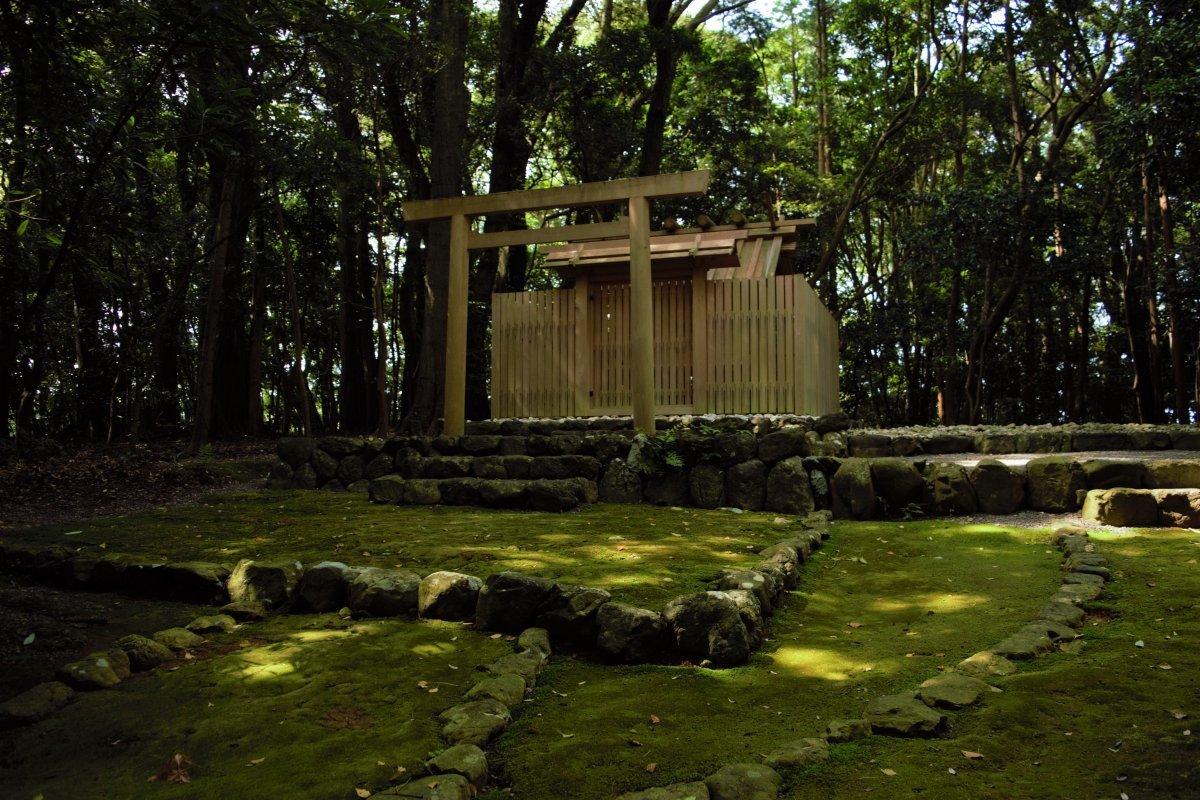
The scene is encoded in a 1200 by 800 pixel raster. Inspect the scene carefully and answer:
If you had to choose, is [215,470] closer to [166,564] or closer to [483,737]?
[166,564]

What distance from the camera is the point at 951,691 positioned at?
9.54 ft

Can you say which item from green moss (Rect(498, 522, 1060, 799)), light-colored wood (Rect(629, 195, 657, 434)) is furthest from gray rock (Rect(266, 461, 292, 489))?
green moss (Rect(498, 522, 1060, 799))

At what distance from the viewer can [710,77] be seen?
57.6 ft

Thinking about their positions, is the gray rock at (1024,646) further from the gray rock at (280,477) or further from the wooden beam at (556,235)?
the gray rock at (280,477)

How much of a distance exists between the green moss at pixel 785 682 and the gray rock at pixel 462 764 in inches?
4.0

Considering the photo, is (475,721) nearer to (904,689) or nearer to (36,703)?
(904,689)

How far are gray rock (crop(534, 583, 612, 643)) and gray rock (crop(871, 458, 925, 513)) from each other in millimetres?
4210

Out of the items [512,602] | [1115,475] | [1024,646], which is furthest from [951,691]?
Result: [1115,475]

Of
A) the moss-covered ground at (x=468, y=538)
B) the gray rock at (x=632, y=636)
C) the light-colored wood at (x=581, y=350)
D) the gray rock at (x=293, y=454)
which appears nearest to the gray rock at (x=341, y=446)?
the gray rock at (x=293, y=454)

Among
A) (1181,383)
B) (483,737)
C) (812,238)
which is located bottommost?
(483,737)

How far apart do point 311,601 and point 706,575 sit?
2.21 meters

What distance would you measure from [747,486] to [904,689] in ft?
14.2

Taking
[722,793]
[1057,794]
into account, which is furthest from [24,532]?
[1057,794]

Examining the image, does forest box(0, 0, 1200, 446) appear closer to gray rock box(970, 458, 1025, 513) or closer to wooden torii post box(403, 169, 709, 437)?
wooden torii post box(403, 169, 709, 437)
